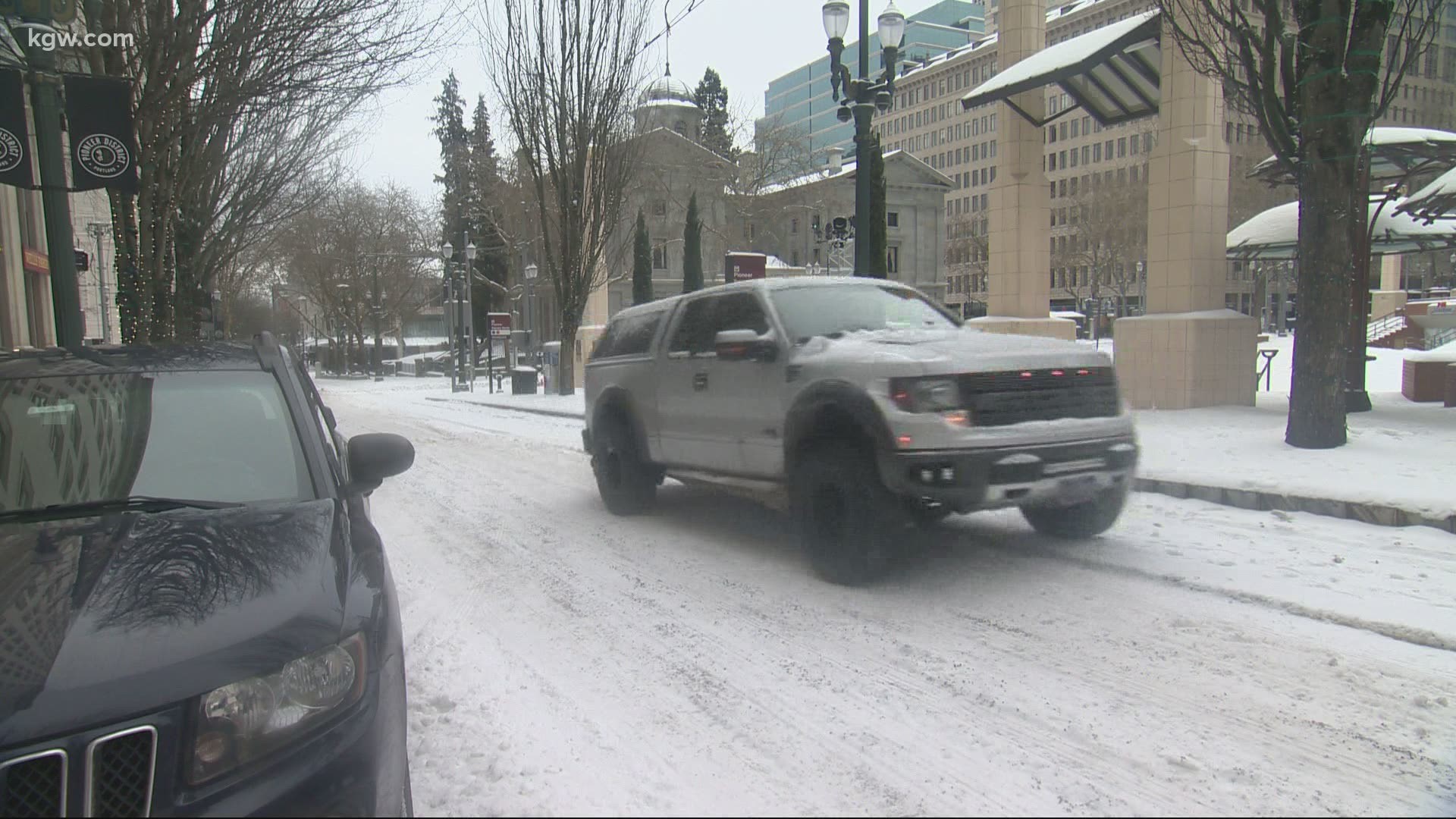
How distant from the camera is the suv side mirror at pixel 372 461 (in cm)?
354

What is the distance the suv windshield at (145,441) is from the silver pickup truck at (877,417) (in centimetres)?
294

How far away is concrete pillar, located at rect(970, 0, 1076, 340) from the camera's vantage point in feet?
54.1

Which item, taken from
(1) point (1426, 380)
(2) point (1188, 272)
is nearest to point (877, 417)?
(2) point (1188, 272)

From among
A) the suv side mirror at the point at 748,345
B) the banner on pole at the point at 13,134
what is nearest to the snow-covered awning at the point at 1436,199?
the suv side mirror at the point at 748,345

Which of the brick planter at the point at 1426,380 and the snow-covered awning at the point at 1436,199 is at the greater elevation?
the snow-covered awning at the point at 1436,199

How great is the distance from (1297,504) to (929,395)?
4.22 meters

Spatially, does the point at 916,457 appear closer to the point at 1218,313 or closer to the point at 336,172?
the point at 1218,313

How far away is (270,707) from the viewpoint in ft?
7.26

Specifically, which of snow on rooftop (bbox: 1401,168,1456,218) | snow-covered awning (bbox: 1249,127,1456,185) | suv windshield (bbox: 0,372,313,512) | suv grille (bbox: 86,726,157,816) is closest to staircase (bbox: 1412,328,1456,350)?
snow-covered awning (bbox: 1249,127,1456,185)

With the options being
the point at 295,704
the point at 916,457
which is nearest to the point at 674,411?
the point at 916,457

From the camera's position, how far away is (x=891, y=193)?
74.9 meters

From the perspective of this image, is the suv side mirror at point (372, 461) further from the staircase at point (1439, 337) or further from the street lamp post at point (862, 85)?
the staircase at point (1439, 337)

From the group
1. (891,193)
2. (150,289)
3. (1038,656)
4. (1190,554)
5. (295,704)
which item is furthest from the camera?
(891,193)

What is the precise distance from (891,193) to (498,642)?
244ft
